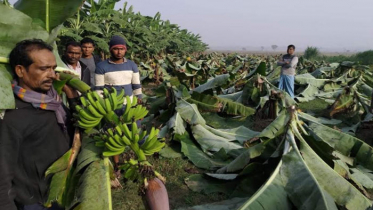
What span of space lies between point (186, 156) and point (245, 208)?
2.30 meters

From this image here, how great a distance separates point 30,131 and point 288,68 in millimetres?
7804

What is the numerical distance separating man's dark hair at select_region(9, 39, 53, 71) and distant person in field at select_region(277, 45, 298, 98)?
7602 millimetres

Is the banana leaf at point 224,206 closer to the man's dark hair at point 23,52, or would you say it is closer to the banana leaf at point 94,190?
the banana leaf at point 94,190

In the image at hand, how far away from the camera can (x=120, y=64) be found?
158 inches

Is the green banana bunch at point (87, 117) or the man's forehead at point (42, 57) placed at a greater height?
the man's forehead at point (42, 57)

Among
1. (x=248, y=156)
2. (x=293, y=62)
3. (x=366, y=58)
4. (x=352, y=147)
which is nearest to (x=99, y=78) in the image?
(x=248, y=156)

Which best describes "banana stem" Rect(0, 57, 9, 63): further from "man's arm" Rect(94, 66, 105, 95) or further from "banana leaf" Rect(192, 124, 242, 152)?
"banana leaf" Rect(192, 124, 242, 152)

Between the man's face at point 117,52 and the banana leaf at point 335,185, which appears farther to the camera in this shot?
the man's face at point 117,52

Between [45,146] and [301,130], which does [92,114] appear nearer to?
[45,146]

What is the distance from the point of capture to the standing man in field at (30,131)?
1.45m

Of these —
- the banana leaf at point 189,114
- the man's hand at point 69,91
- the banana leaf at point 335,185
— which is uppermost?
the man's hand at point 69,91

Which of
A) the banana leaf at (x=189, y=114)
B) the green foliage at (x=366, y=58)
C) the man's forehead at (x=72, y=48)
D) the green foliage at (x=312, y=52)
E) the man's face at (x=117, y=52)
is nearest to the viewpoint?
the man's face at (x=117, y=52)

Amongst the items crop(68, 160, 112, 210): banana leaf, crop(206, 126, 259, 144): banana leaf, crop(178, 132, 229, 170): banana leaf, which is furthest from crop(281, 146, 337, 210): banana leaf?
crop(206, 126, 259, 144): banana leaf

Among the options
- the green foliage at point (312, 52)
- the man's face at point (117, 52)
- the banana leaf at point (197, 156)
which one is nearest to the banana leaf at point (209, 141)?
the banana leaf at point (197, 156)
